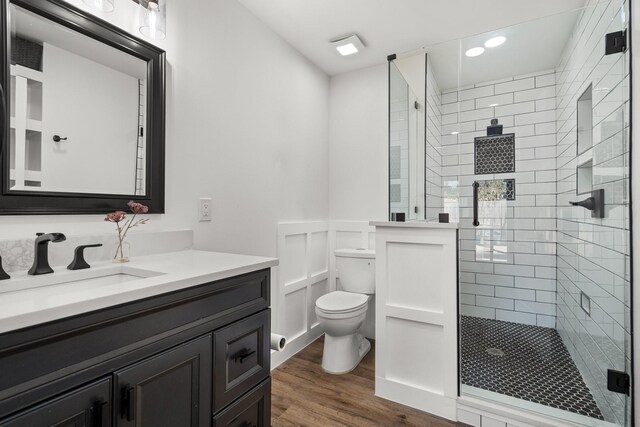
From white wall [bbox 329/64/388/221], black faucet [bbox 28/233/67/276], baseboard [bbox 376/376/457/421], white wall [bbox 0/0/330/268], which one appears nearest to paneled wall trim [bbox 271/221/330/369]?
white wall [bbox 0/0/330/268]

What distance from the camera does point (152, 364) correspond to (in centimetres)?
85

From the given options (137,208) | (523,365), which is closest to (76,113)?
(137,208)

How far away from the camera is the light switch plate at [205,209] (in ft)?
5.71

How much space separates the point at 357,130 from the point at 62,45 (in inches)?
85.5

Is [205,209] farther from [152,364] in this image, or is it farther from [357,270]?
[357,270]

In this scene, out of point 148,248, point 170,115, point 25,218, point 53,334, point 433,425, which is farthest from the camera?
point 433,425

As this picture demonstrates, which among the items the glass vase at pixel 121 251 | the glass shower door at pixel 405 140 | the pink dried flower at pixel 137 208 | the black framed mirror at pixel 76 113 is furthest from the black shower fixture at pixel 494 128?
the glass vase at pixel 121 251

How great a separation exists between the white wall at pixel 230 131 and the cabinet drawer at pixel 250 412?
84 centimetres

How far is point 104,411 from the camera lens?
0.75m

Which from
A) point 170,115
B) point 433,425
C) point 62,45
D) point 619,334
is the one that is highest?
point 62,45

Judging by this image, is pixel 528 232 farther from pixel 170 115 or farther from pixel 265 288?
pixel 170 115

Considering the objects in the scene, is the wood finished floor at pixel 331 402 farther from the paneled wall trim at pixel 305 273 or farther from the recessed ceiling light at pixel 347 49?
the recessed ceiling light at pixel 347 49

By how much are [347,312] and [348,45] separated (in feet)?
6.55

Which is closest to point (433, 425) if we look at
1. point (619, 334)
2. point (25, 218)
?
point (619, 334)
